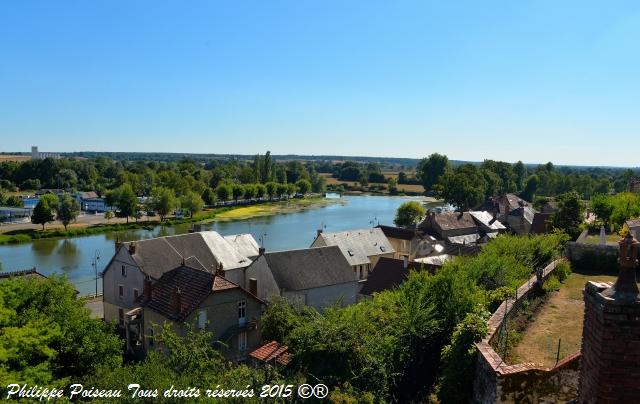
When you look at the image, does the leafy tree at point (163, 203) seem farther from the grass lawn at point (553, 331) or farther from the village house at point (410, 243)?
the grass lawn at point (553, 331)

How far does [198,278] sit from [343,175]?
171m

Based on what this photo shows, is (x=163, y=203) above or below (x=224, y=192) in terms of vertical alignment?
below

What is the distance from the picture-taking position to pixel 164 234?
6431cm

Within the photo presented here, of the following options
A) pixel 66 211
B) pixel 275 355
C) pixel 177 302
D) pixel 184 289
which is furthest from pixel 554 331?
pixel 66 211

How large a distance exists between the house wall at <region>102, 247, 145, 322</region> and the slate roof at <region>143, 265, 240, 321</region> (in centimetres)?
587

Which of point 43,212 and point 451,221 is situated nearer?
point 451,221

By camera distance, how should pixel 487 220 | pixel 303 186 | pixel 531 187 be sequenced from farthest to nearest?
pixel 303 186
pixel 531 187
pixel 487 220

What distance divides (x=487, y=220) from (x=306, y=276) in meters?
37.4

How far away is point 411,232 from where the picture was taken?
145ft

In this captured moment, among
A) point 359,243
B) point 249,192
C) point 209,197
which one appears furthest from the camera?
point 249,192

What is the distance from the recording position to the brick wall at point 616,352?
17.7ft

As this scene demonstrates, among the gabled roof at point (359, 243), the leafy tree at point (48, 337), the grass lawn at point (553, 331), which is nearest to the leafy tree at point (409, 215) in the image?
the gabled roof at point (359, 243)

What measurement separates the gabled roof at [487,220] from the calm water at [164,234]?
62.2 ft

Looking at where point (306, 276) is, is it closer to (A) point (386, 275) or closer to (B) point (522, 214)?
(A) point (386, 275)
